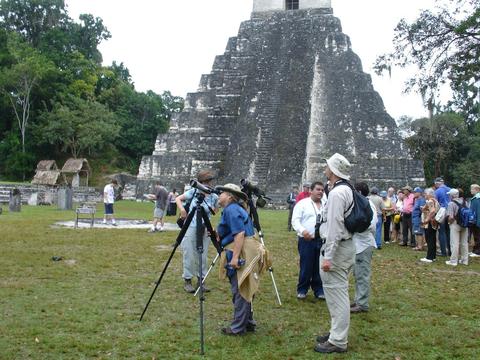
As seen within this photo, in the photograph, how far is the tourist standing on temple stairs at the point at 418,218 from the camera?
12898 mm

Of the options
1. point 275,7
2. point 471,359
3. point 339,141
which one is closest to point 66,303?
point 471,359

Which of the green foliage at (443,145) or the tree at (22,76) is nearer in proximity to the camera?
the tree at (22,76)

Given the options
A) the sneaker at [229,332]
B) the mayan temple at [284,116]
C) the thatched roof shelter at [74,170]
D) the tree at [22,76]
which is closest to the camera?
the sneaker at [229,332]

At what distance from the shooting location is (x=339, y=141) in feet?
93.5

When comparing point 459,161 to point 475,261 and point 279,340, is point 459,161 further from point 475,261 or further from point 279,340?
point 279,340

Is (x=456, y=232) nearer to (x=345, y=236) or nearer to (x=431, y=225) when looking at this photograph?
(x=431, y=225)

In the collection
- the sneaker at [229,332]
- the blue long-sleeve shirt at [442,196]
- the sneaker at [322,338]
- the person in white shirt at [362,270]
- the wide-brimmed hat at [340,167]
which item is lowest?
the sneaker at [229,332]

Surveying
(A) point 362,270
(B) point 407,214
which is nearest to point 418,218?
(B) point 407,214

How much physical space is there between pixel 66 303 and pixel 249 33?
29.5 m

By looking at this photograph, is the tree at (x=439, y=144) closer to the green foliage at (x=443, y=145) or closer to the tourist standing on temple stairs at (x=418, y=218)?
the green foliage at (x=443, y=145)

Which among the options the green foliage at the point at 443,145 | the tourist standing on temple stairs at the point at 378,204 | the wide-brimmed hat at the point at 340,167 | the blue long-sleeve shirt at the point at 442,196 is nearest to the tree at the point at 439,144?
the green foliage at the point at 443,145

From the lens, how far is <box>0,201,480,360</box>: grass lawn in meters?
5.10

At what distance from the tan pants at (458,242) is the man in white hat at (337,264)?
6558 mm

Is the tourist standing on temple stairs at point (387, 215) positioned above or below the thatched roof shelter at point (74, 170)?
Answer: below
